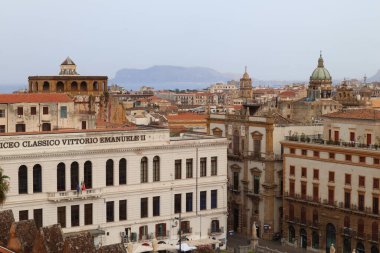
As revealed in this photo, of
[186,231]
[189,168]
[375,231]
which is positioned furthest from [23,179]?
[375,231]

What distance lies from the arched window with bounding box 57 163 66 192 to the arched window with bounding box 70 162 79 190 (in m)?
0.64

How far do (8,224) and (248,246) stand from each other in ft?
117

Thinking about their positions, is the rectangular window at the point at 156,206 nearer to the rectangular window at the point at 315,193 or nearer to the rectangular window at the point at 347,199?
the rectangular window at the point at 315,193

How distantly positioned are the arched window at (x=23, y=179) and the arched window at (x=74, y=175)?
149 inches

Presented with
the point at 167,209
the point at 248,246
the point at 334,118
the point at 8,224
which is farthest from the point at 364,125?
the point at 8,224

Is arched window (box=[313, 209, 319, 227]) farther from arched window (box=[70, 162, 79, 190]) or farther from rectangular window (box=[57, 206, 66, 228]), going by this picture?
rectangular window (box=[57, 206, 66, 228])

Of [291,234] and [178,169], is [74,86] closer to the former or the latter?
[178,169]

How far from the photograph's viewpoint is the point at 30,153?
57.8m

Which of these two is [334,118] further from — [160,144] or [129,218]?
[129,218]

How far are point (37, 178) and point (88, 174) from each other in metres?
4.34

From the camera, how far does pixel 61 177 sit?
59.5 m

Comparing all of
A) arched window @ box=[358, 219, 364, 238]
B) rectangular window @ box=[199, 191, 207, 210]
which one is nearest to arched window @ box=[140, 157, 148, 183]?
rectangular window @ box=[199, 191, 207, 210]

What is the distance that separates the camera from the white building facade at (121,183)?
191 ft

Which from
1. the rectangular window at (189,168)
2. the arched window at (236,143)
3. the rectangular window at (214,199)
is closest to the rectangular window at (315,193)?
the rectangular window at (214,199)
